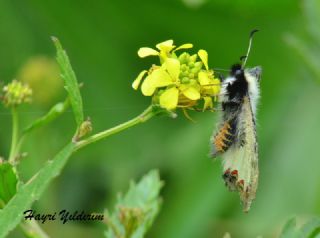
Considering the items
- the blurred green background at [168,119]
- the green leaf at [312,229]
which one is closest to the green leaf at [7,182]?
the green leaf at [312,229]

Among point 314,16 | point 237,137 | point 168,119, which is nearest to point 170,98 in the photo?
point 237,137

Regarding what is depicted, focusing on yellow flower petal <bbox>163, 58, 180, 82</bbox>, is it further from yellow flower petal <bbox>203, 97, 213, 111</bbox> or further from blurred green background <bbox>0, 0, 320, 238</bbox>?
blurred green background <bbox>0, 0, 320, 238</bbox>

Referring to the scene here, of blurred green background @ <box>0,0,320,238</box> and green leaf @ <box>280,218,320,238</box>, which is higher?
blurred green background @ <box>0,0,320,238</box>

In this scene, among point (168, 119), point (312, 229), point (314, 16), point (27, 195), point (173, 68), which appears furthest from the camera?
point (168, 119)

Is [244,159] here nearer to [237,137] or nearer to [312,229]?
[237,137]

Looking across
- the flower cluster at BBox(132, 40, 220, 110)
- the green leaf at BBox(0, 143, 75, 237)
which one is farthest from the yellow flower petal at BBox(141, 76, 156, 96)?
the green leaf at BBox(0, 143, 75, 237)

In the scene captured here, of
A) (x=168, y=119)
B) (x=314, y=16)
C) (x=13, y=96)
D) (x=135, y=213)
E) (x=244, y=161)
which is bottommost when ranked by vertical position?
(x=135, y=213)

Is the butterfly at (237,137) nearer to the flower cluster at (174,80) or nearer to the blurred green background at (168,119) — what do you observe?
the flower cluster at (174,80)
